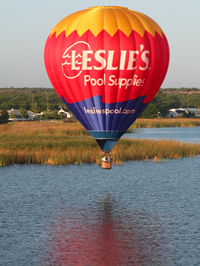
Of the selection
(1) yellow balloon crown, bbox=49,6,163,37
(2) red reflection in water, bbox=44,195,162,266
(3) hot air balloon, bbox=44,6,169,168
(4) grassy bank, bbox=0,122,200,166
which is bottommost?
(2) red reflection in water, bbox=44,195,162,266

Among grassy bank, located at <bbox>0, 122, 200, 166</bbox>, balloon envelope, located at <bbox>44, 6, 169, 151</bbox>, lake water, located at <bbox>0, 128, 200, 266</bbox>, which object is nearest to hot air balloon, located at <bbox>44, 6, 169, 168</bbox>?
balloon envelope, located at <bbox>44, 6, 169, 151</bbox>

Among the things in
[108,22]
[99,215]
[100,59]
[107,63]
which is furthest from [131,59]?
[99,215]

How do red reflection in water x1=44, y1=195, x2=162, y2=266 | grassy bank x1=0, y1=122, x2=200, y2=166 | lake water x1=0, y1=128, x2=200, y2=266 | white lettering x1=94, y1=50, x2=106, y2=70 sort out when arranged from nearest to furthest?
red reflection in water x1=44, y1=195, x2=162, y2=266, lake water x1=0, y1=128, x2=200, y2=266, white lettering x1=94, y1=50, x2=106, y2=70, grassy bank x1=0, y1=122, x2=200, y2=166

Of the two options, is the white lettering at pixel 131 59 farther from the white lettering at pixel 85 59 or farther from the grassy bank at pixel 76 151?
the grassy bank at pixel 76 151

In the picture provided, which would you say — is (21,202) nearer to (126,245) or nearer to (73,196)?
(73,196)

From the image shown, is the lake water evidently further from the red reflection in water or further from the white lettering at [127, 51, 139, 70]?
the white lettering at [127, 51, 139, 70]

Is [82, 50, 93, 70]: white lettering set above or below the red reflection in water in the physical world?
above

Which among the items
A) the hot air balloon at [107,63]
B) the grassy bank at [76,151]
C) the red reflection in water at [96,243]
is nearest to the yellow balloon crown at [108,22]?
the hot air balloon at [107,63]

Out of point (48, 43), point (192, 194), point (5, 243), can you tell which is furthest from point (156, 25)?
point (5, 243)

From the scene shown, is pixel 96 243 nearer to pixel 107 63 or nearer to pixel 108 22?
pixel 107 63
